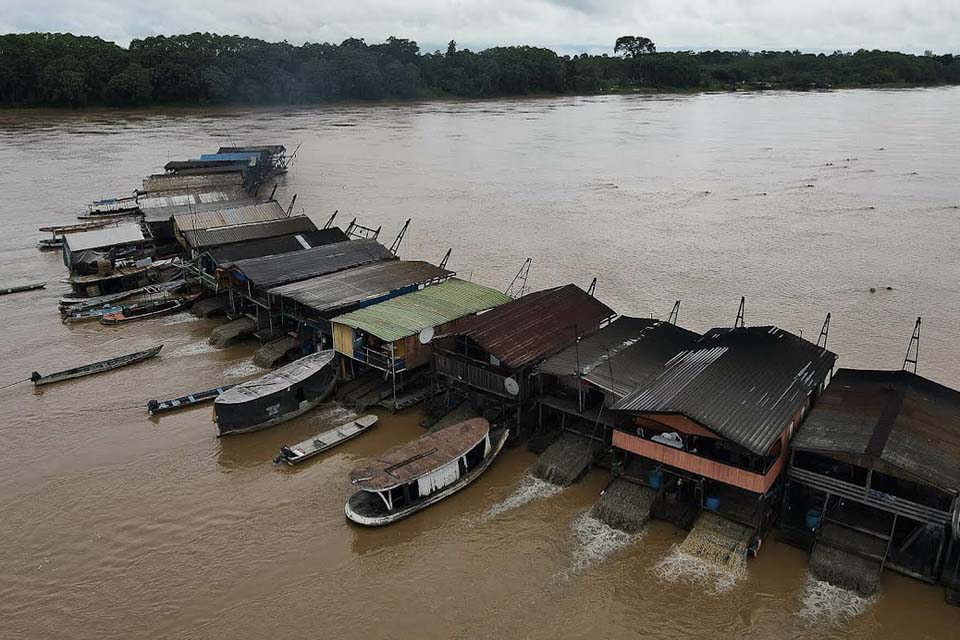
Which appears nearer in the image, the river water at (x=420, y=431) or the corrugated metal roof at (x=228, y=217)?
the river water at (x=420, y=431)

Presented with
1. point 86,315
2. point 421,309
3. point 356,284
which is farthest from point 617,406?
point 86,315

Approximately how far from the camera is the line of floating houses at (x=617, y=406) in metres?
15.0

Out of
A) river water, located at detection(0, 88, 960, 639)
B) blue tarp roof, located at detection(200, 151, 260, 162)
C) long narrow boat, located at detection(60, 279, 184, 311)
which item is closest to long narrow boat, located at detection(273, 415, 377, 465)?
river water, located at detection(0, 88, 960, 639)

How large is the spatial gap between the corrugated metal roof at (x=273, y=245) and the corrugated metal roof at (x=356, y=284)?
15.1 ft

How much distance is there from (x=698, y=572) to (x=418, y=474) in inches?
269

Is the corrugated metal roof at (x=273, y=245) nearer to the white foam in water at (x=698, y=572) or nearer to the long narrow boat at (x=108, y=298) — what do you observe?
the long narrow boat at (x=108, y=298)

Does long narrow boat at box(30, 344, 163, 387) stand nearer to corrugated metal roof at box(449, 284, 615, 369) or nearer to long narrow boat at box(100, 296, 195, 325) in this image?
long narrow boat at box(100, 296, 195, 325)

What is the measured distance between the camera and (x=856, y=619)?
1376 centimetres

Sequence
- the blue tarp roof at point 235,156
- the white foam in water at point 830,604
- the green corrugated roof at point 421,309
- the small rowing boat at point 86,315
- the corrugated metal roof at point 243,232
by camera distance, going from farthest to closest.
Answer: the blue tarp roof at point 235,156
the corrugated metal roof at point 243,232
the small rowing boat at point 86,315
the green corrugated roof at point 421,309
the white foam in water at point 830,604

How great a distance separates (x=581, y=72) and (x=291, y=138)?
85.3 m

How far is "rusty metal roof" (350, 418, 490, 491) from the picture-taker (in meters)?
16.6

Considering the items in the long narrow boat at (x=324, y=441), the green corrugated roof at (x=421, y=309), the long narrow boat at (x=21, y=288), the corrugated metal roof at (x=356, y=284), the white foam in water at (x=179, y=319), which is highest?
the corrugated metal roof at (x=356, y=284)

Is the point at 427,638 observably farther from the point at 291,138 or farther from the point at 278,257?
the point at 291,138

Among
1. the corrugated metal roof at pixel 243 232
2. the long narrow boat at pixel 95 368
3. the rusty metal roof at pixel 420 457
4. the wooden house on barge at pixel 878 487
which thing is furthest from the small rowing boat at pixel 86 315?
the wooden house on barge at pixel 878 487
